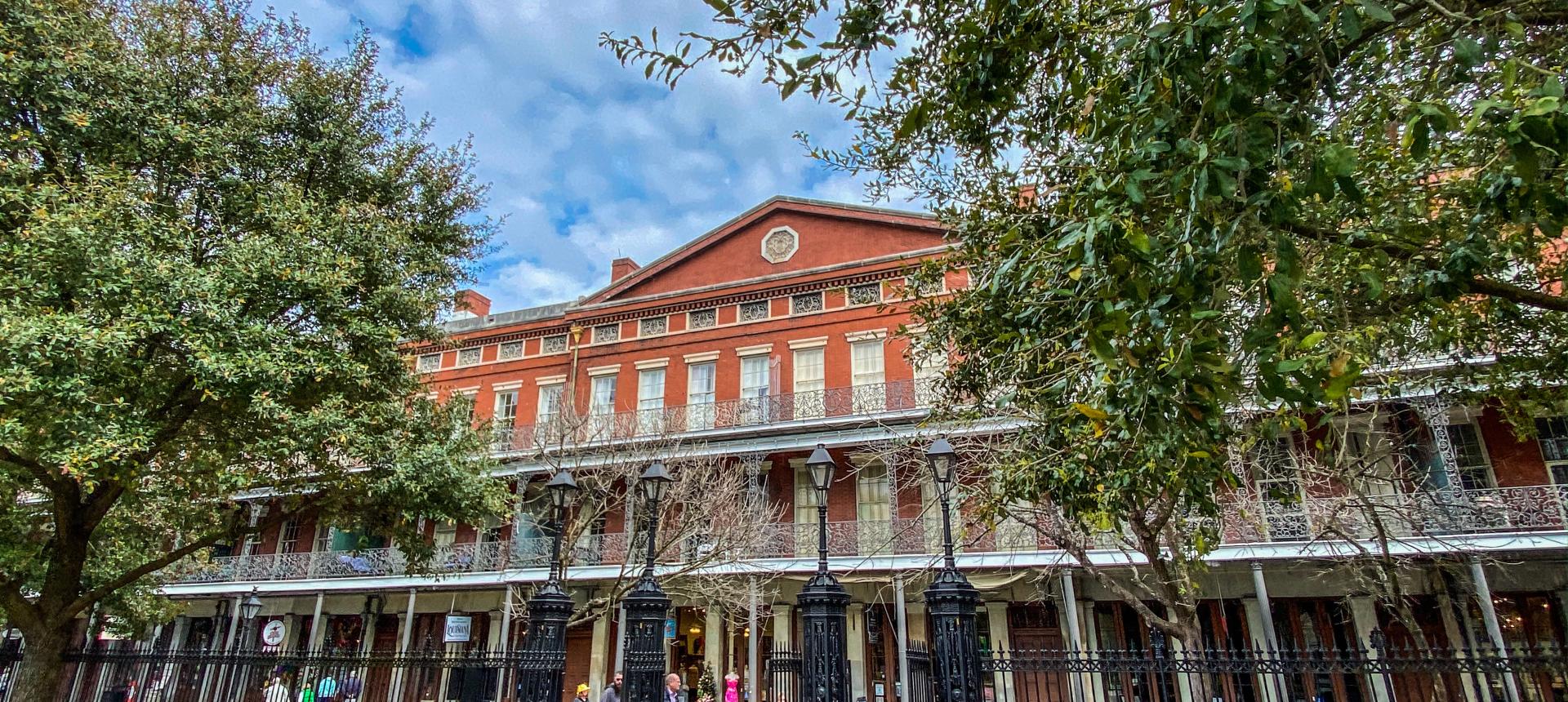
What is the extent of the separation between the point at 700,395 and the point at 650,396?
1507 millimetres

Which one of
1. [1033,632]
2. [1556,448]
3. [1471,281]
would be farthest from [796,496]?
[1471,281]

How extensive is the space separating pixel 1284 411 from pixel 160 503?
14.9m

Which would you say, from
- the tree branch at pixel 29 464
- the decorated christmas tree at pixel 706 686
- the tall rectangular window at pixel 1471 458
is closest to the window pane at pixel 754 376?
the decorated christmas tree at pixel 706 686

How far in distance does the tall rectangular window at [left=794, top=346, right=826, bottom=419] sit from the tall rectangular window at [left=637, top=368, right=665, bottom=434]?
3608mm

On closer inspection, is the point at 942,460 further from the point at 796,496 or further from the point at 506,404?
the point at 506,404

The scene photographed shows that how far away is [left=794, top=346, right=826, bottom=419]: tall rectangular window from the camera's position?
63.1 feet

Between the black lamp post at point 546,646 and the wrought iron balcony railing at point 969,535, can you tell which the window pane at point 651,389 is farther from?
the black lamp post at point 546,646

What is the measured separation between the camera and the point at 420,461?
10094 millimetres

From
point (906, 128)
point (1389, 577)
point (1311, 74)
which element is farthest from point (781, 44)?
point (1389, 577)

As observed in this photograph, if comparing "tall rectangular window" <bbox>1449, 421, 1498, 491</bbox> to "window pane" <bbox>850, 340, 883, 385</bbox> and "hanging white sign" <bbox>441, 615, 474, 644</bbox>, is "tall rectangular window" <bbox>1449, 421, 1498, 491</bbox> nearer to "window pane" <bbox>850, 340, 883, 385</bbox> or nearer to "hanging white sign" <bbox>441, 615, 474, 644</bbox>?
"window pane" <bbox>850, 340, 883, 385</bbox>

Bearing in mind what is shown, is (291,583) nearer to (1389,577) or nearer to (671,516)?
(671,516)

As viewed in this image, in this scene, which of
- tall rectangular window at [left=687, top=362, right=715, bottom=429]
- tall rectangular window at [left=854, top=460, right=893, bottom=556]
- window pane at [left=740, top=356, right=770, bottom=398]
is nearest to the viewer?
tall rectangular window at [left=854, top=460, right=893, bottom=556]

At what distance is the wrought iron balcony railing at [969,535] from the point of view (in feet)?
41.9

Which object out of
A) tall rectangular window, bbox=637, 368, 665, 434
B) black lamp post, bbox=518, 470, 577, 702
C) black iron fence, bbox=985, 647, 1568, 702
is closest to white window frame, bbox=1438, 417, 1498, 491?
black iron fence, bbox=985, 647, 1568, 702
